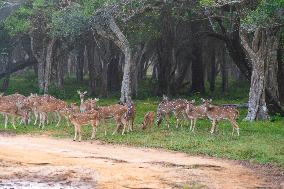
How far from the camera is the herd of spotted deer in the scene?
22.1 metres

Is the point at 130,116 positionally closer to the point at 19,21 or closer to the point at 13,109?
the point at 13,109

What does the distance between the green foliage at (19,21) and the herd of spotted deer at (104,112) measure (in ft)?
28.2

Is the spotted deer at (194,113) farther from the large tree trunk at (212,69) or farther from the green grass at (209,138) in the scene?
the large tree trunk at (212,69)

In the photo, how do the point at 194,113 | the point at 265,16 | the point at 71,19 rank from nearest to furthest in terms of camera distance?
the point at 265,16 < the point at 194,113 < the point at 71,19

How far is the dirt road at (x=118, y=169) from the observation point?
1470 centimetres

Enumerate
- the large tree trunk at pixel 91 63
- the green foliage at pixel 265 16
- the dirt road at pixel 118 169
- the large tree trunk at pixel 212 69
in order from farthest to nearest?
the large tree trunk at pixel 212 69
the large tree trunk at pixel 91 63
the green foliage at pixel 265 16
the dirt road at pixel 118 169

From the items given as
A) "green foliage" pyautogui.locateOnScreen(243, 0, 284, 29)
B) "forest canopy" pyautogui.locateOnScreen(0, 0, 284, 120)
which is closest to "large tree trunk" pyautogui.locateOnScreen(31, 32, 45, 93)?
"forest canopy" pyautogui.locateOnScreen(0, 0, 284, 120)

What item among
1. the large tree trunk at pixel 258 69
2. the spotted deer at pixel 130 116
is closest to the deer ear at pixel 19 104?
the spotted deer at pixel 130 116

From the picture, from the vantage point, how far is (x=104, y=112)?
2297cm

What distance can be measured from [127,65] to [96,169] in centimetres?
1550

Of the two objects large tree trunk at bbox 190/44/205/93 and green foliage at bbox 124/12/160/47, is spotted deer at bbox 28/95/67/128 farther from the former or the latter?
large tree trunk at bbox 190/44/205/93

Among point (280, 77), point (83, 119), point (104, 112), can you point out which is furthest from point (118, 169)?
point (280, 77)

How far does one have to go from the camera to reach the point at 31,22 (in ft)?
120

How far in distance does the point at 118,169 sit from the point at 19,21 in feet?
70.1
